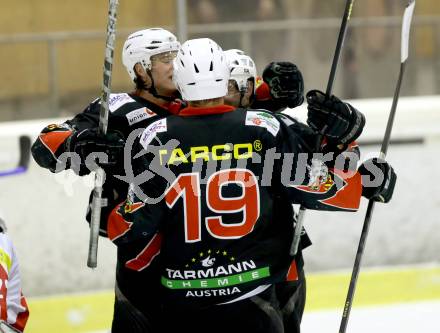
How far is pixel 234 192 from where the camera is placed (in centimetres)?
336

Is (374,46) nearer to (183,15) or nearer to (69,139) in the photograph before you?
(183,15)

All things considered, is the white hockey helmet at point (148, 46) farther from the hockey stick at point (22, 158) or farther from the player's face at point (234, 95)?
the hockey stick at point (22, 158)

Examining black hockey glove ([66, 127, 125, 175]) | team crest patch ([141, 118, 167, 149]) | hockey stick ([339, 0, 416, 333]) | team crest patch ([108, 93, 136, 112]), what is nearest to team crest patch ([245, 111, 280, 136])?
team crest patch ([141, 118, 167, 149])

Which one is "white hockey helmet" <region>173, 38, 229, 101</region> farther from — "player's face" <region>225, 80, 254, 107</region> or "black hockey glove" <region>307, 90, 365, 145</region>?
"player's face" <region>225, 80, 254, 107</region>

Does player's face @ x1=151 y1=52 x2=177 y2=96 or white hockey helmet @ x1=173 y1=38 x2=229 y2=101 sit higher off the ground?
white hockey helmet @ x1=173 y1=38 x2=229 y2=101

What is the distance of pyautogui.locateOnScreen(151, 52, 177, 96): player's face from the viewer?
398 centimetres

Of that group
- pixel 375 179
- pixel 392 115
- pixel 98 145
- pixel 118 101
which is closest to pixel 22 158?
pixel 118 101

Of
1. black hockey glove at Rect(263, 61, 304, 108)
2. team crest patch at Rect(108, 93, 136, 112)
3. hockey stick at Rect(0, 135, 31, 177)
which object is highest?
black hockey glove at Rect(263, 61, 304, 108)

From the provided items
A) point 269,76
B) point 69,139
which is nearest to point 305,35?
point 269,76

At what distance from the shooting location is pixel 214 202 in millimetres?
3361

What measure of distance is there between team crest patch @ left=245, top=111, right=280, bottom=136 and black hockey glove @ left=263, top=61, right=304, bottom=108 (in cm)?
66

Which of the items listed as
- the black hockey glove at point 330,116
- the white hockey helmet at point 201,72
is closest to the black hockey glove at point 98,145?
the white hockey helmet at point 201,72

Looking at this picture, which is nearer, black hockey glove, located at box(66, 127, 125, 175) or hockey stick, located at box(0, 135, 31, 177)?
black hockey glove, located at box(66, 127, 125, 175)

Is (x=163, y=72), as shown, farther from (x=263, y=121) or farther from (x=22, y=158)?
(x=22, y=158)
